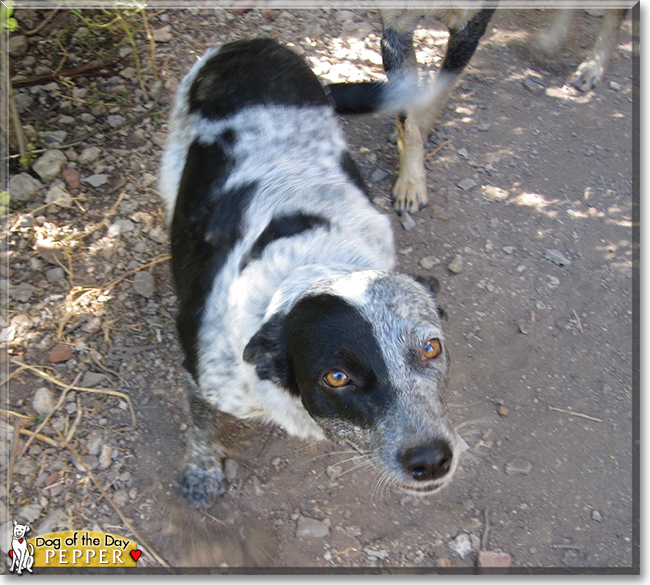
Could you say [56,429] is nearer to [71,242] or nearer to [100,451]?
[100,451]

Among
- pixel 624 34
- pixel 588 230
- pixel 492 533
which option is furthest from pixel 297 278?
pixel 624 34

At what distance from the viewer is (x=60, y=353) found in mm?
3115

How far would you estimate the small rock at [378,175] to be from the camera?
4.14m

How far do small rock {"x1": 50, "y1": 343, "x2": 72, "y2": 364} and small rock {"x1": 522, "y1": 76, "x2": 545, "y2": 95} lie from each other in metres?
3.93

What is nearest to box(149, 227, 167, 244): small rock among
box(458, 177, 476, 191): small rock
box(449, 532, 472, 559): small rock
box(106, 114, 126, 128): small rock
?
box(106, 114, 126, 128): small rock

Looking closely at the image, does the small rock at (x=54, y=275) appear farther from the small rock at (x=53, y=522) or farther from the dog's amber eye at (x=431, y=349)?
the dog's amber eye at (x=431, y=349)

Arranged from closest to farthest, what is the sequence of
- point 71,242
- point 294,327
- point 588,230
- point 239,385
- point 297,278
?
1. point 294,327
2. point 297,278
3. point 239,385
4. point 71,242
5. point 588,230

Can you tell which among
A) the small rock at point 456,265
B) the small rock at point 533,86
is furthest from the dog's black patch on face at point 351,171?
the small rock at point 533,86

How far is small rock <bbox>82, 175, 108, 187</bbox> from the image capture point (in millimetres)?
3688

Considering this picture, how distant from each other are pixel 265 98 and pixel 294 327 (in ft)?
4.50

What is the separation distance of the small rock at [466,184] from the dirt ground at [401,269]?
2 centimetres

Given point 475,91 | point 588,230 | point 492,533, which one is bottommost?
point 492,533

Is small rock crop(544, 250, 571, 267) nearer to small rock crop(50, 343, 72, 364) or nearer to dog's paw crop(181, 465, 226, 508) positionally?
dog's paw crop(181, 465, 226, 508)

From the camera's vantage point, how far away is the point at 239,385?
102 inches
